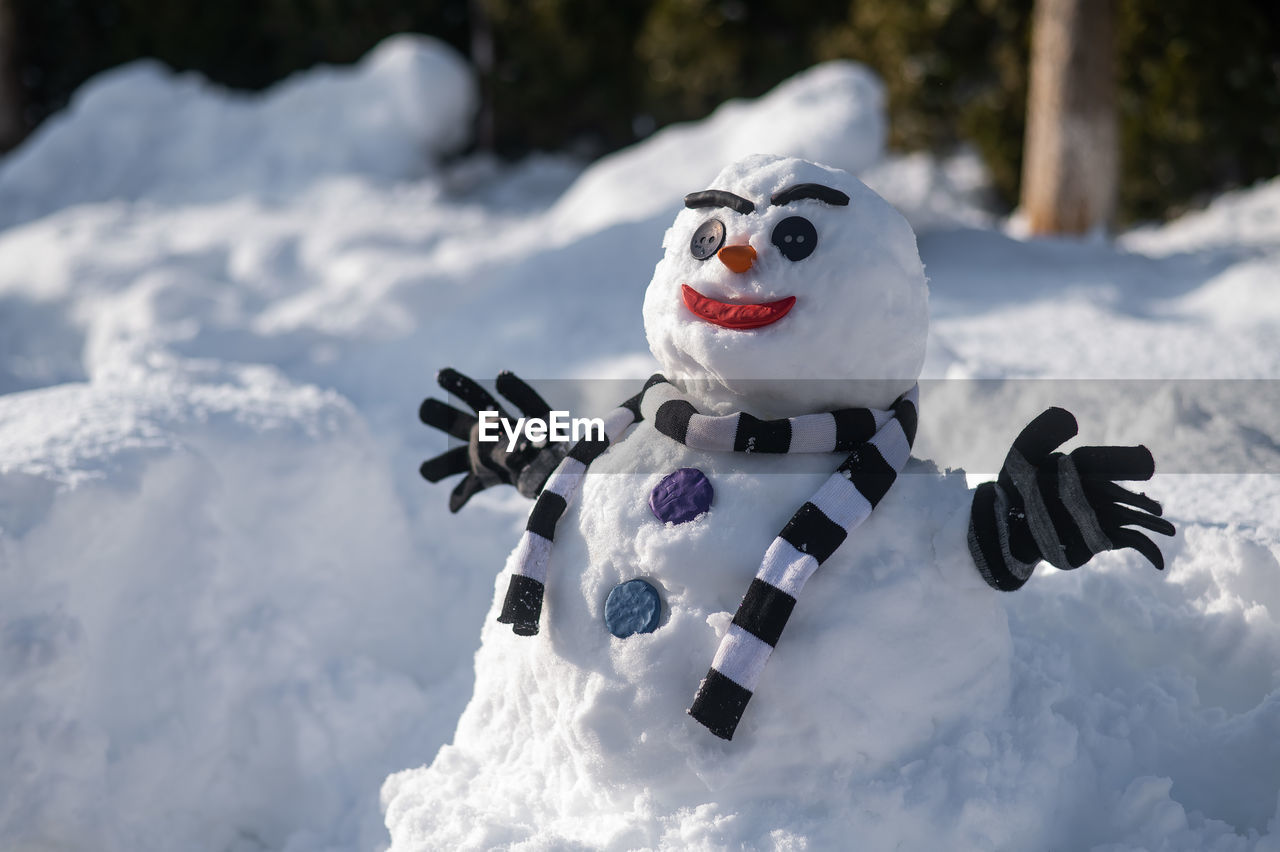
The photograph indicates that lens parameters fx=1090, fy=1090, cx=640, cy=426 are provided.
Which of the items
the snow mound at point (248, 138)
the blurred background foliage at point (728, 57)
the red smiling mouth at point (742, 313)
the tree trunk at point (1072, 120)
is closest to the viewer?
the red smiling mouth at point (742, 313)

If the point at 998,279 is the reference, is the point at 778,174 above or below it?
below

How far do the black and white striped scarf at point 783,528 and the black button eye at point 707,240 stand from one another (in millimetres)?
265

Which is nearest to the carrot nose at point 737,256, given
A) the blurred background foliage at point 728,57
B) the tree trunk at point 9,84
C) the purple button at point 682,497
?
the purple button at point 682,497

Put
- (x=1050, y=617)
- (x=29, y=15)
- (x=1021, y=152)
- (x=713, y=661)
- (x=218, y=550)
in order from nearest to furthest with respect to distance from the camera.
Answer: (x=713, y=661)
(x=1050, y=617)
(x=218, y=550)
(x=1021, y=152)
(x=29, y=15)

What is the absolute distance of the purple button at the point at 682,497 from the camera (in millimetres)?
1822

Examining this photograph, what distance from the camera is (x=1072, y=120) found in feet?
19.8

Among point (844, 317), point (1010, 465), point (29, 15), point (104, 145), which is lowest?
point (1010, 465)

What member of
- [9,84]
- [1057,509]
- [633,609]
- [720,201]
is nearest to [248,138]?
[9,84]

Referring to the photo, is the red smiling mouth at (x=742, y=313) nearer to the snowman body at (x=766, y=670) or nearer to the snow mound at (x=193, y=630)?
the snowman body at (x=766, y=670)

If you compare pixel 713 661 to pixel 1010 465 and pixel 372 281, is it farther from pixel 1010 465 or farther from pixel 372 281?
pixel 372 281

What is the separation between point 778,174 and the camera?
192cm

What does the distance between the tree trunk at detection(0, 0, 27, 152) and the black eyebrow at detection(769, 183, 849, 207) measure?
31.4 ft

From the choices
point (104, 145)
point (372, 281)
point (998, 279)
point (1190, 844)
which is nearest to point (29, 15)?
point (104, 145)

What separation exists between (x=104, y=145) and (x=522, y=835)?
286 inches
